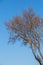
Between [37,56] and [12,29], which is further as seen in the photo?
[12,29]

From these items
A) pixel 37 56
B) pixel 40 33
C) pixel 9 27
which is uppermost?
pixel 9 27

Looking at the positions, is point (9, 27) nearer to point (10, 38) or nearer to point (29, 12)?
point (10, 38)

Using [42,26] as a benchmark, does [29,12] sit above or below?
above

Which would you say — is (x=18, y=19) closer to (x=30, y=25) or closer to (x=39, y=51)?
(x=30, y=25)

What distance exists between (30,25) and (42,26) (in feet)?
5.00

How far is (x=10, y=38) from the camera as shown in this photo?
31.0 metres

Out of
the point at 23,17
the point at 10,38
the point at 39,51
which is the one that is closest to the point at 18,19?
the point at 23,17

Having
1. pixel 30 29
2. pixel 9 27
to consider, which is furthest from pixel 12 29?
pixel 30 29

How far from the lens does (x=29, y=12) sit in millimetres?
30062

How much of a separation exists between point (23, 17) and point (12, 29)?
2.12 m

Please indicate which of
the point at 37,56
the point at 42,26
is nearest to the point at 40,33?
the point at 42,26

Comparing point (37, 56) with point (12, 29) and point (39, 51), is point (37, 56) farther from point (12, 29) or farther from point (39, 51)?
point (12, 29)

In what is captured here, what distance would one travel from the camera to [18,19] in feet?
100

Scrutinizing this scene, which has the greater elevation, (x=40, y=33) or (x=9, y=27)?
(x=9, y=27)
